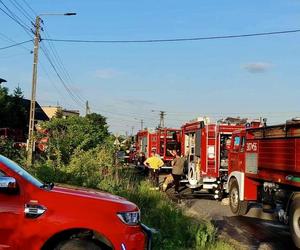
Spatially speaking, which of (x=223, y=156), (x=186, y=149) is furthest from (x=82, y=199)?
(x=186, y=149)

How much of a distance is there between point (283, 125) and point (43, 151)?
30.7 feet

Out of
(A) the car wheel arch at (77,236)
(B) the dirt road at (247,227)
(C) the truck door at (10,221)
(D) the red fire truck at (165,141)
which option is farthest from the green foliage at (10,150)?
(D) the red fire truck at (165,141)

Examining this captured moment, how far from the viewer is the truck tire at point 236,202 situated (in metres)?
16.2

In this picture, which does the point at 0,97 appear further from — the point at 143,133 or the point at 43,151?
the point at 43,151

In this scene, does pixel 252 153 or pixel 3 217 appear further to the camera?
pixel 252 153

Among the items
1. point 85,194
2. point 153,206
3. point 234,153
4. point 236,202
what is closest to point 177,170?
point 234,153

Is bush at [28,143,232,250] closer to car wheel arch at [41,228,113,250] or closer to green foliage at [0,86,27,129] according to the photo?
car wheel arch at [41,228,113,250]

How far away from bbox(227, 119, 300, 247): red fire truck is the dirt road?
1.21 ft

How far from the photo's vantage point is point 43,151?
19.4 meters

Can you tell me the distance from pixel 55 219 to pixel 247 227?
884 centimetres

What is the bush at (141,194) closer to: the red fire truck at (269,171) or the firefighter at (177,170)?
the red fire truck at (269,171)

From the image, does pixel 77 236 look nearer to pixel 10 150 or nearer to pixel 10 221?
pixel 10 221

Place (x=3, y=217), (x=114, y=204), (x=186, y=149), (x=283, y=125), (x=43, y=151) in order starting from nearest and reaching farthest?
(x=3, y=217) → (x=114, y=204) → (x=283, y=125) → (x=43, y=151) → (x=186, y=149)

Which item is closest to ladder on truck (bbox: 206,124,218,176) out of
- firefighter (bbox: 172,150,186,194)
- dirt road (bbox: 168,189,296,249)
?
dirt road (bbox: 168,189,296,249)
